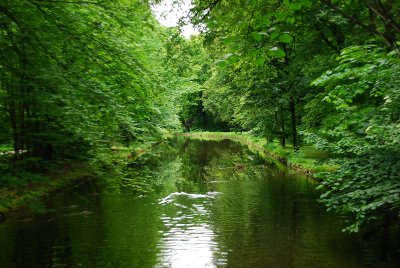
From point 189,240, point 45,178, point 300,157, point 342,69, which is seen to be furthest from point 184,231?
point 300,157

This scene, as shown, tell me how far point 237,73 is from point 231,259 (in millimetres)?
18121

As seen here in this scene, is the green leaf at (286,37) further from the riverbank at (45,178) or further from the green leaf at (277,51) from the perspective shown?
the riverbank at (45,178)

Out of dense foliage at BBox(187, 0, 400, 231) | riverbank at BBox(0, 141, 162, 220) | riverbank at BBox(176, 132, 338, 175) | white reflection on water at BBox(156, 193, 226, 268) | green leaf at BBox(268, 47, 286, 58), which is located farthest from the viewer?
riverbank at BBox(176, 132, 338, 175)

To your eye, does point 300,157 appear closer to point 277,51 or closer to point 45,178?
point 45,178

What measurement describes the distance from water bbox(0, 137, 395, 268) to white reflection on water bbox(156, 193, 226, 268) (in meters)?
0.02

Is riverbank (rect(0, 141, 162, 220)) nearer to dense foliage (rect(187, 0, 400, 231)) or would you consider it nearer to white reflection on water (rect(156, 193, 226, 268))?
dense foliage (rect(187, 0, 400, 231))

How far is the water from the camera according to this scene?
822 centimetres

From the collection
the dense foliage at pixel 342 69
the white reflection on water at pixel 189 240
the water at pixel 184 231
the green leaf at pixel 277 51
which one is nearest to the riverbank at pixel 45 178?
the water at pixel 184 231

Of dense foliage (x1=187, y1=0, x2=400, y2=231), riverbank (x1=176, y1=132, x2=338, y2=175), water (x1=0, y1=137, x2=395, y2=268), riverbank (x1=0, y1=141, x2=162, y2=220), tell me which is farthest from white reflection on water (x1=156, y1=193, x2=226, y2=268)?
riverbank (x1=176, y1=132, x2=338, y2=175)

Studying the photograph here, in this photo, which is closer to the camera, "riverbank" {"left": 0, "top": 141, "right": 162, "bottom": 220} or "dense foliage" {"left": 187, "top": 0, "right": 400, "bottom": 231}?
"dense foliage" {"left": 187, "top": 0, "right": 400, "bottom": 231}

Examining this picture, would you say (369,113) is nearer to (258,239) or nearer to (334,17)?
(258,239)

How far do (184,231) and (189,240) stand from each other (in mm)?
775

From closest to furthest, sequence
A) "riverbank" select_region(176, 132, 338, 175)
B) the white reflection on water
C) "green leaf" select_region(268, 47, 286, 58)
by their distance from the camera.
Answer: "green leaf" select_region(268, 47, 286, 58) → the white reflection on water → "riverbank" select_region(176, 132, 338, 175)

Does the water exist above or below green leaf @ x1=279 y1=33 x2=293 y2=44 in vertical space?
below
